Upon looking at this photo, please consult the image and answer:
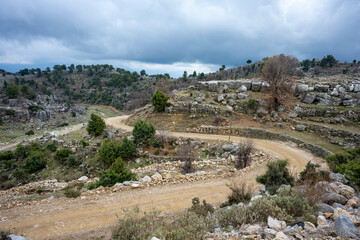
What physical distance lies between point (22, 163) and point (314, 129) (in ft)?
127

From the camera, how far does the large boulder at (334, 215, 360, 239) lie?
3289mm

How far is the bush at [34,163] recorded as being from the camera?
70.7ft

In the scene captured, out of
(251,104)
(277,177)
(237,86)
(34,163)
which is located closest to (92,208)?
(277,177)

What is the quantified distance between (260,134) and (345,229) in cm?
1915

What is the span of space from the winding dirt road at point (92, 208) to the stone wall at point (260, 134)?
32.1 feet

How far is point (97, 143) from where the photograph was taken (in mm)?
25953

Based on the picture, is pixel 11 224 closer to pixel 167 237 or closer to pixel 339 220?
pixel 167 237

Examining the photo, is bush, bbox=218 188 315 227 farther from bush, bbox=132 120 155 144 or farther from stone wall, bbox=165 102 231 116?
stone wall, bbox=165 102 231 116

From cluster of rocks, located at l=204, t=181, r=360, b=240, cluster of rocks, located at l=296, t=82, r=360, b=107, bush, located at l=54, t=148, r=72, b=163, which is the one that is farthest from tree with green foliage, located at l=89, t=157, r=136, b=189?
cluster of rocks, located at l=296, t=82, r=360, b=107

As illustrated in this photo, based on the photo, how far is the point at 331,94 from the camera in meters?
24.8

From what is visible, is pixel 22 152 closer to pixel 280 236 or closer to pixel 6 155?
pixel 6 155

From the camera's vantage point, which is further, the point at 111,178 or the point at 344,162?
the point at 344,162

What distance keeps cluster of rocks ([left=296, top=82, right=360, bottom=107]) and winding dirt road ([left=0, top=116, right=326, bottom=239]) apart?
21.3 m

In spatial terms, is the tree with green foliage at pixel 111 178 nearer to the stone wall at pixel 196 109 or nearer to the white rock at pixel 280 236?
the white rock at pixel 280 236
